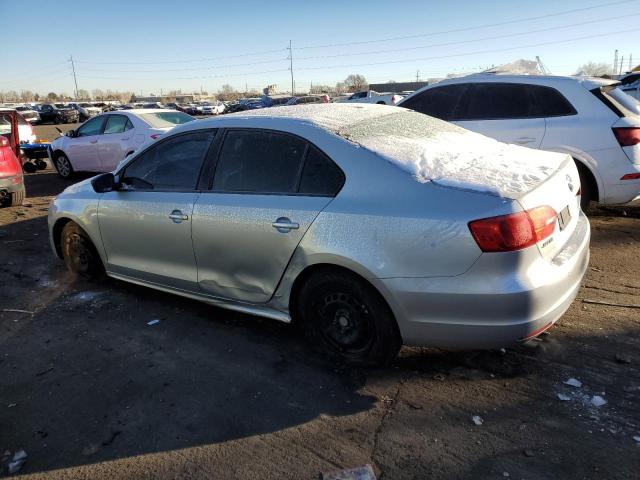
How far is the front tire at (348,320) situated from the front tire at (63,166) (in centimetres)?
1011

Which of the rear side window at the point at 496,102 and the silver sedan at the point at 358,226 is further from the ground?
the rear side window at the point at 496,102

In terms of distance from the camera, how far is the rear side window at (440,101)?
6.66 meters

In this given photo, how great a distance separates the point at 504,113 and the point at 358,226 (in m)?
4.16

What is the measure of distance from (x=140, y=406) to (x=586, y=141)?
519 cm

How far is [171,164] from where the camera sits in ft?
13.3

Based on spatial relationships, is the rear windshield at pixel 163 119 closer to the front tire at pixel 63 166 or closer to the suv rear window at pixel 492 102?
the front tire at pixel 63 166

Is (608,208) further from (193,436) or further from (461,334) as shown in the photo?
(193,436)

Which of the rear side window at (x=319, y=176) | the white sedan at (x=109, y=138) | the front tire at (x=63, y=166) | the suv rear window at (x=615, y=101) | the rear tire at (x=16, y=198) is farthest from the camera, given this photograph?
the front tire at (x=63, y=166)

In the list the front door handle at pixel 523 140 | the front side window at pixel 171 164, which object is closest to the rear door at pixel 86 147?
the front side window at pixel 171 164

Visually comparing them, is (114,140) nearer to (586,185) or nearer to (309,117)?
(309,117)

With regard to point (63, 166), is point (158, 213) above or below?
above

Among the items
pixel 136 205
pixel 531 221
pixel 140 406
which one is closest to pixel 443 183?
pixel 531 221

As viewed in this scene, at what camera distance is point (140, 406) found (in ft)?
9.84

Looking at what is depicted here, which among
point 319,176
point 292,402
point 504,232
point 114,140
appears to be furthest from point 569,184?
point 114,140
